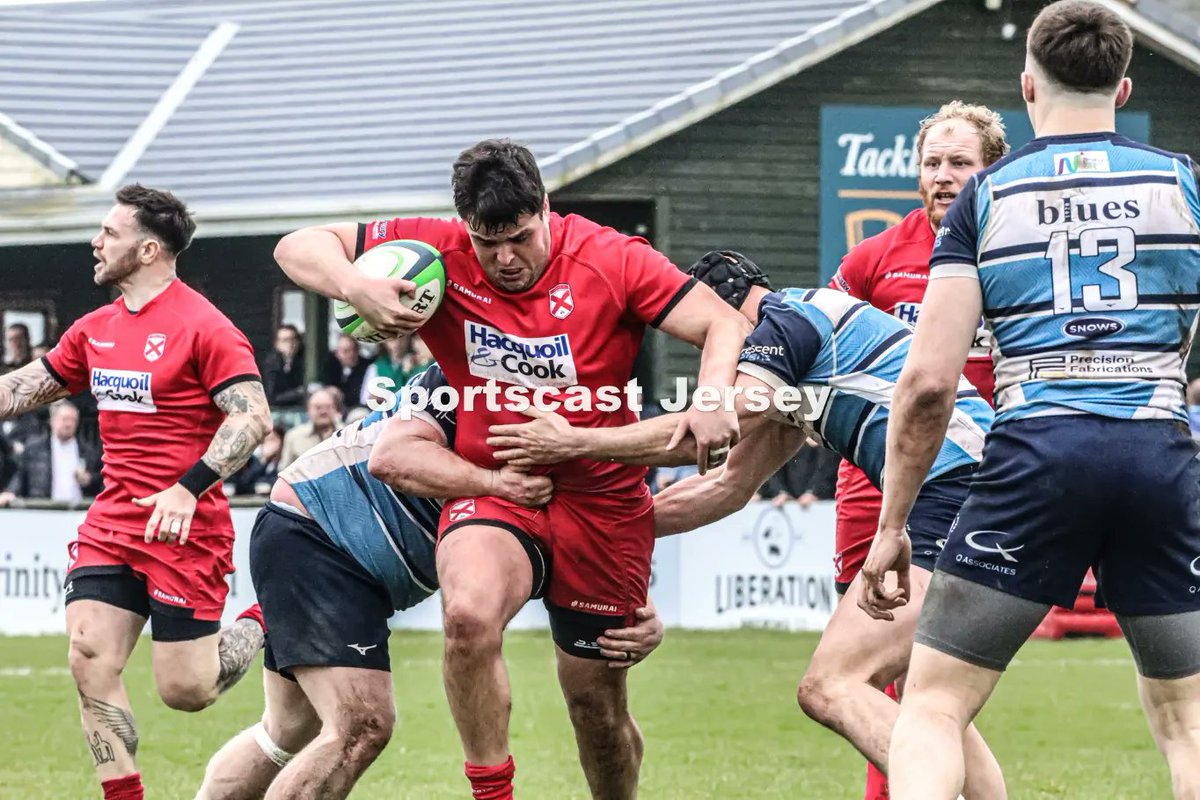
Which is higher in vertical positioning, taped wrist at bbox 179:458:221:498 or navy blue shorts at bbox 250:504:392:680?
taped wrist at bbox 179:458:221:498

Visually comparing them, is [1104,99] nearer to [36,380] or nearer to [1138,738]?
[36,380]

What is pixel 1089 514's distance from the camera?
14.8 ft

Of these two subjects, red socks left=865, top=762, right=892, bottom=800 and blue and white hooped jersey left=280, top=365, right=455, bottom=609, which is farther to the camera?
red socks left=865, top=762, right=892, bottom=800

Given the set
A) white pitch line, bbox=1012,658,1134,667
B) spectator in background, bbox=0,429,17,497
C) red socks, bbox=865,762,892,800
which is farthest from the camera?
spectator in background, bbox=0,429,17,497

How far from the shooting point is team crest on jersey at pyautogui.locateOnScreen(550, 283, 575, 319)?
595 cm

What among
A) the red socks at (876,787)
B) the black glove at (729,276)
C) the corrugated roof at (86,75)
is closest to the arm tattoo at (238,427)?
the black glove at (729,276)

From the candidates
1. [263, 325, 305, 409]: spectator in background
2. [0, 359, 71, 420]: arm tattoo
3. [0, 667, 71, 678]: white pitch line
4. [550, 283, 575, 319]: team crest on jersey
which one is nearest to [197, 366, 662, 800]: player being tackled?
[550, 283, 575, 319]: team crest on jersey

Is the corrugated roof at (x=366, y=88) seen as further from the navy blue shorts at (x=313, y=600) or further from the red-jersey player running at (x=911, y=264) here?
the navy blue shorts at (x=313, y=600)

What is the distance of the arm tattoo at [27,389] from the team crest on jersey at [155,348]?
1.77ft

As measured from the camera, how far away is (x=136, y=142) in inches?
861

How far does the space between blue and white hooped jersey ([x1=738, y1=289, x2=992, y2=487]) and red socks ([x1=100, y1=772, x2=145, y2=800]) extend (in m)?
2.98

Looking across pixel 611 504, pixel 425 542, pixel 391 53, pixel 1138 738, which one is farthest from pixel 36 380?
pixel 391 53

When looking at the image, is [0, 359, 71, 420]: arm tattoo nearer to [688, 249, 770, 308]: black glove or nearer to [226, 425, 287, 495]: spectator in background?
[688, 249, 770, 308]: black glove

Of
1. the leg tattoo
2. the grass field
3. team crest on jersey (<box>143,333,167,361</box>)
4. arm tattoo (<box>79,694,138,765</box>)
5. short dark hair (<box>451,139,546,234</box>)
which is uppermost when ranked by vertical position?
short dark hair (<box>451,139,546,234</box>)
